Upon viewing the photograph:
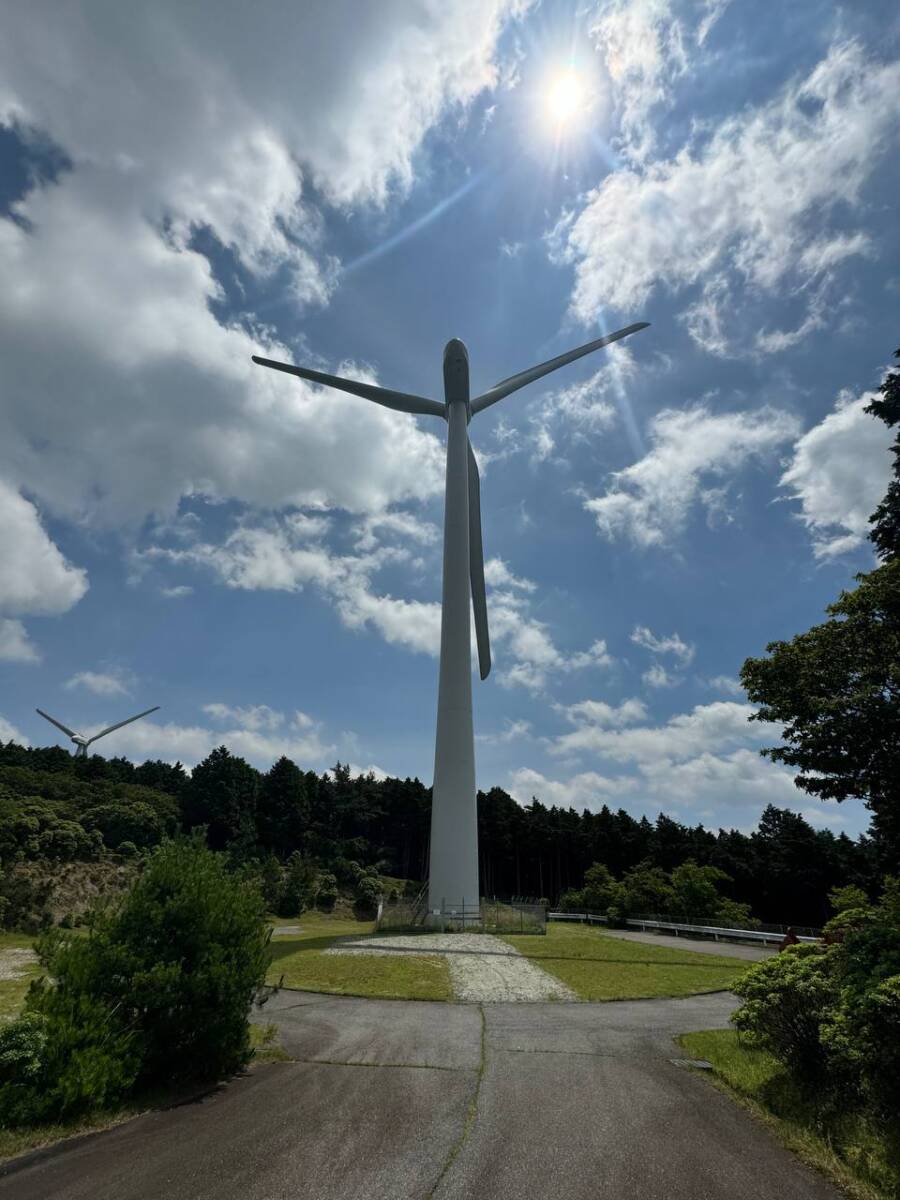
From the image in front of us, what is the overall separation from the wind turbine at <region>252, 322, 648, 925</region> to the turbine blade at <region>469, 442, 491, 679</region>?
0.25 ft

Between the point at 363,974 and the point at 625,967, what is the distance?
10.1 metres

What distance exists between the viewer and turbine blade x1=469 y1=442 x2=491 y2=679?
151 feet

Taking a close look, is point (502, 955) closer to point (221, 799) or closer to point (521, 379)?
point (521, 379)

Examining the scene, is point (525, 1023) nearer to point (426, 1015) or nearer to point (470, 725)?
point (426, 1015)

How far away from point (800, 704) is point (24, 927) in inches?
1505

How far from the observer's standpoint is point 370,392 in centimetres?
4922

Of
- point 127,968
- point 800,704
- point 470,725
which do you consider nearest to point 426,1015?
point 127,968

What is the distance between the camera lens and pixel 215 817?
326 ft

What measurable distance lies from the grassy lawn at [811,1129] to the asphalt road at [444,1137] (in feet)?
0.96

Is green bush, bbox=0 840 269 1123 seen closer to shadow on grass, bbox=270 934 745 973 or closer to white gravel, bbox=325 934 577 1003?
white gravel, bbox=325 934 577 1003

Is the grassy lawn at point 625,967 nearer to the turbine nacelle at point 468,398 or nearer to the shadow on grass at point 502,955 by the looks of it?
the shadow on grass at point 502,955

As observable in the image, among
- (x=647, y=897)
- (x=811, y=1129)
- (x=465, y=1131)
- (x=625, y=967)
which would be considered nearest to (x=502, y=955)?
(x=625, y=967)

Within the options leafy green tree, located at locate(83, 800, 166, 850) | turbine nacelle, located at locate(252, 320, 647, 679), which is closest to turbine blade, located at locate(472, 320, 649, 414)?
turbine nacelle, located at locate(252, 320, 647, 679)

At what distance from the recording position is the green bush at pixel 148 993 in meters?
8.41
